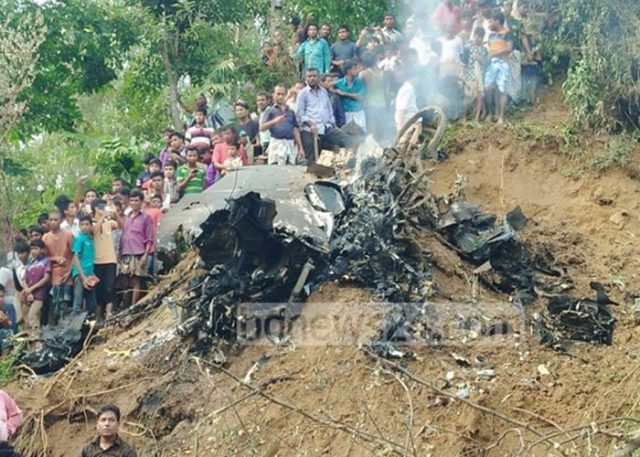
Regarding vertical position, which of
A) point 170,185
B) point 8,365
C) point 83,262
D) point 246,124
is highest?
point 246,124

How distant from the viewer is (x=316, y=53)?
53.8 feet

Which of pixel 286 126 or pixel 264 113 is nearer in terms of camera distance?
pixel 286 126

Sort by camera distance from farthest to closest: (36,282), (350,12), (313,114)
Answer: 1. (350,12)
2. (313,114)
3. (36,282)

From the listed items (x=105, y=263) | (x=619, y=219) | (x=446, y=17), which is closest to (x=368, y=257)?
(x=105, y=263)

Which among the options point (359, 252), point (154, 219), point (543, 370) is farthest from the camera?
point (154, 219)

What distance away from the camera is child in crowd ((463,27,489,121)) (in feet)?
51.3

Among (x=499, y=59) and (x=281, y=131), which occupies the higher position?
(x=499, y=59)

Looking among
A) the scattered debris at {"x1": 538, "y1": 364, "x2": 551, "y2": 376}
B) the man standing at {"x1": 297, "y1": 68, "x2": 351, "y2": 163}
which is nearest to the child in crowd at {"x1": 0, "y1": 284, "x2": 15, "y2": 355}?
the man standing at {"x1": 297, "y1": 68, "x2": 351, "y2": 163}

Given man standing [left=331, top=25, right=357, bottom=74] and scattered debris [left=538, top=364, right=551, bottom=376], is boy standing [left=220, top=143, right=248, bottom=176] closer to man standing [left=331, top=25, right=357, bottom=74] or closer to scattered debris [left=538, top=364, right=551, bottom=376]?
man standing [left=331, top=25, right=357, bottom=74]

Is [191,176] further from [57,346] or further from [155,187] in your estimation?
[57,346]

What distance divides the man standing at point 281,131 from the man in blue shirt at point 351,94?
4.22 ft

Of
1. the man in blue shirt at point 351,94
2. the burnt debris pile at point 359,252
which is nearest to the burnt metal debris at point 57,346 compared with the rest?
the burnt debris pile at point 359,252

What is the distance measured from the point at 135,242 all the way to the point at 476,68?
216 inches

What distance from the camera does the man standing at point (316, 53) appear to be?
16391mm
